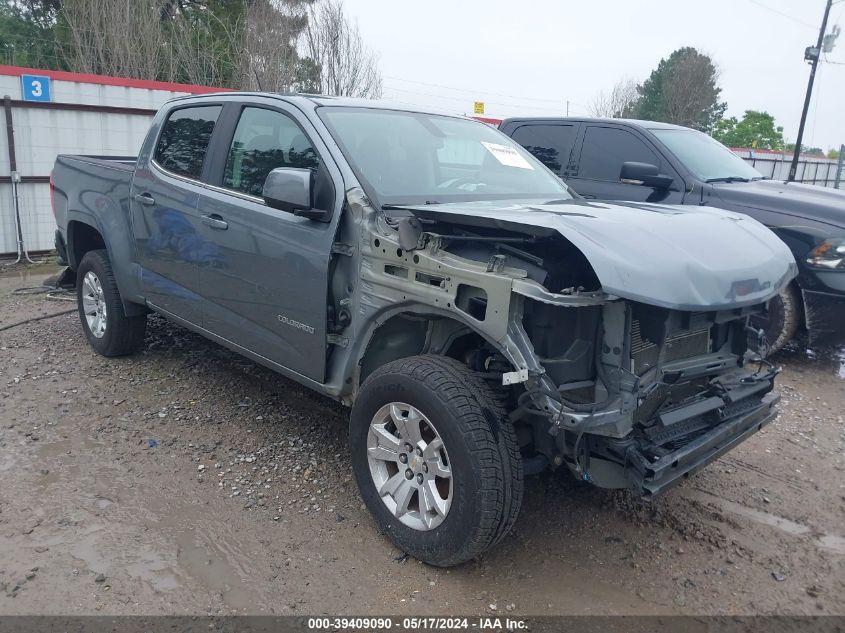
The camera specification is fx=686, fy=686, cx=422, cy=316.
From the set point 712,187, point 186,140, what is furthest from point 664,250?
point 712,187

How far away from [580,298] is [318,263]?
136 centimetres

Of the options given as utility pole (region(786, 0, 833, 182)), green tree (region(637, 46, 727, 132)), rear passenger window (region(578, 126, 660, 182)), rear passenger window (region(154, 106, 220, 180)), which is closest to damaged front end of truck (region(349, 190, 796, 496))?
rear passenger window (region(154, 106, 220, 180))

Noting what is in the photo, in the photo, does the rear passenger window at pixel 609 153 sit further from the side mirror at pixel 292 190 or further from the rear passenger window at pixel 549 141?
the side mirror at pixel 292 190

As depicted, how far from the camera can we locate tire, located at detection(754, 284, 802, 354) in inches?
218

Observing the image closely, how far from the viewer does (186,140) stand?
4520 mm

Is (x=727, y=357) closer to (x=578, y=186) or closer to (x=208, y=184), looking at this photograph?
(x=208, y=184)

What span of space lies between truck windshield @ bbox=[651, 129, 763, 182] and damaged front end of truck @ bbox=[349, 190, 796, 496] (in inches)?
136

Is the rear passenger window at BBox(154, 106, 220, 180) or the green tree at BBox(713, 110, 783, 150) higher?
the green tree at BBox(713, 110, 783, 150)

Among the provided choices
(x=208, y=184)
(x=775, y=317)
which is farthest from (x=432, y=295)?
(x=775, y=317)

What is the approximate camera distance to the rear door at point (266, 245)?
11.1ft

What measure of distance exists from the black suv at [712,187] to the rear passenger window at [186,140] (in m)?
3.50

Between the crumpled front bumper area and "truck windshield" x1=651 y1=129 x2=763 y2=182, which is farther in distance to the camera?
"truck windshield" x1=651 y1=129 x2=763 y2=182

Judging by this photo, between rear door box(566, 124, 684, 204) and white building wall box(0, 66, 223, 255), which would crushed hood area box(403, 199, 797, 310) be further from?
white building wall box(0, 66, 223, 255)

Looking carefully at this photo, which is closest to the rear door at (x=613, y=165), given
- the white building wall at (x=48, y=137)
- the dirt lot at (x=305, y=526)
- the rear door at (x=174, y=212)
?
the dirt lot at (x=305, y=526)
